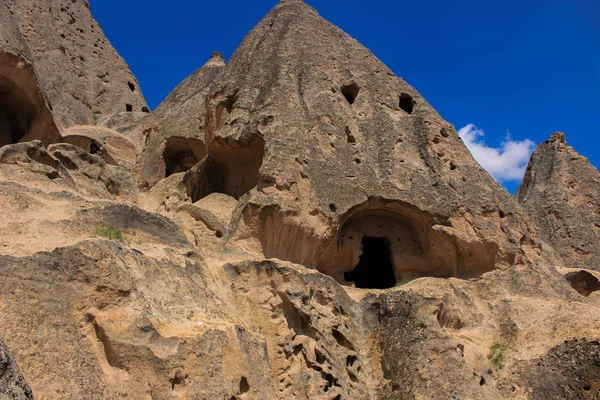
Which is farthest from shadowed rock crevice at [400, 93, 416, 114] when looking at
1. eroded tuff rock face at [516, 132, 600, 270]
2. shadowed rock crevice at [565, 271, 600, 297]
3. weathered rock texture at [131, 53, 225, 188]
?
eroded tuff rock face at [516, 132, 600, 270]

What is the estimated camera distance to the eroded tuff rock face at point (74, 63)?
1842 centimetres

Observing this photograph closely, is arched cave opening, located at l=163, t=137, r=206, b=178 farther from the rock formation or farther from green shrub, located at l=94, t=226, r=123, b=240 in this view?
green shrub, located at l=94, t=226, r=123, b=240

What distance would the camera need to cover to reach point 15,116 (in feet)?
37.5

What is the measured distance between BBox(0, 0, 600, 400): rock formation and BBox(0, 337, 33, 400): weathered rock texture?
2067 mm

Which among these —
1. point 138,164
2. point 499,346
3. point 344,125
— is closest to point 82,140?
point 138,164

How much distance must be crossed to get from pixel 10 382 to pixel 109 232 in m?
4.24

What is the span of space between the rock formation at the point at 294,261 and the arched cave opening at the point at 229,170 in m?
0.04

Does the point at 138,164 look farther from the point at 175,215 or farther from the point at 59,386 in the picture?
the point at 59,386

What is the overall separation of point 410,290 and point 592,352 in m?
2.46

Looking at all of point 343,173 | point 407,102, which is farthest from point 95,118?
point 343,173

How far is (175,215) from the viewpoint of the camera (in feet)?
32.3

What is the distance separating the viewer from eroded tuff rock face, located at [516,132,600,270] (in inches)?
615

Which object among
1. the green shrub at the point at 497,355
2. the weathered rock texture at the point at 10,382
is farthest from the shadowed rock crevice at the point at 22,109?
the green shrub at the point at 497,355

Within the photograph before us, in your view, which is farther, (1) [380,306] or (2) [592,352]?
(1) [380,306]
